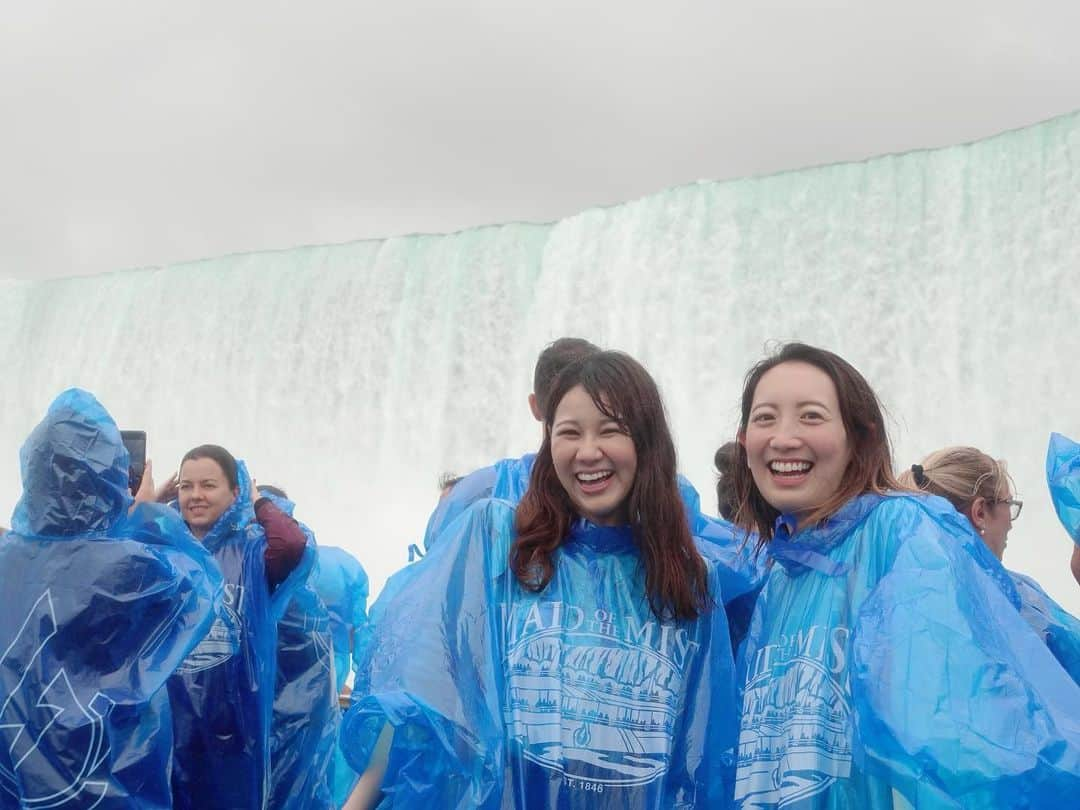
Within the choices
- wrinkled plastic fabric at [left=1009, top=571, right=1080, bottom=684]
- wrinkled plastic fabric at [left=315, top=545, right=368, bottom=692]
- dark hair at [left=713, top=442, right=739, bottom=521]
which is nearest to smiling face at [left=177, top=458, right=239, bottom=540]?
wrinkled plastic fabric at [left=315, top=545, right=368, bottom=692]

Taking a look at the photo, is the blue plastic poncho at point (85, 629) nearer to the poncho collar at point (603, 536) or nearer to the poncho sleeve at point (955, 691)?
the poncho collar at point (603, 536)

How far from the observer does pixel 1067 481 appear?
2.45m

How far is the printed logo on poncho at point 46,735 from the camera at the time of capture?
236cm

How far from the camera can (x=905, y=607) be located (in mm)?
1416

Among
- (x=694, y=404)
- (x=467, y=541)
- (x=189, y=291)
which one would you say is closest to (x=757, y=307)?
(x=694, y=404)

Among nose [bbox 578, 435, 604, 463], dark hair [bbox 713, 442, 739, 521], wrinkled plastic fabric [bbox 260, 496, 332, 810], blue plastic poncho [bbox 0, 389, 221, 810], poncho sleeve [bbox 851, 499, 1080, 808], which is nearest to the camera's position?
poncho sleeve [bbox 851, 499, 1080, 808]

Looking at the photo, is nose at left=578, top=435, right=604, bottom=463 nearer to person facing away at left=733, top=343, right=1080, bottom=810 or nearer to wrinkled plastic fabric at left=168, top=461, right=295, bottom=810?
person facing away at left=733, top=343, right=1080, bottom=810

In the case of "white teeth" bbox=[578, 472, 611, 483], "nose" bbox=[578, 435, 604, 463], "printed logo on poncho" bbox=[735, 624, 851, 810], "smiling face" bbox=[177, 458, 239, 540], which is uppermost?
"smiling face" bbox=[177, 458, 239, 540]

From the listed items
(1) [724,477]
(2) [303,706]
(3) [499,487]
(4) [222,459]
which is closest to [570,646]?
(3) [499,487]

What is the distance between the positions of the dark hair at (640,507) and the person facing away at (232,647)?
65.1 inches

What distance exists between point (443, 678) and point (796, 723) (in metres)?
0.47

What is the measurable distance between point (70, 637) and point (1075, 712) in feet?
6.30

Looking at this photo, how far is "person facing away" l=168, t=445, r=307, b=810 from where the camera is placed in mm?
3135

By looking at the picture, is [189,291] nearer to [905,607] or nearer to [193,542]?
[193,542]
